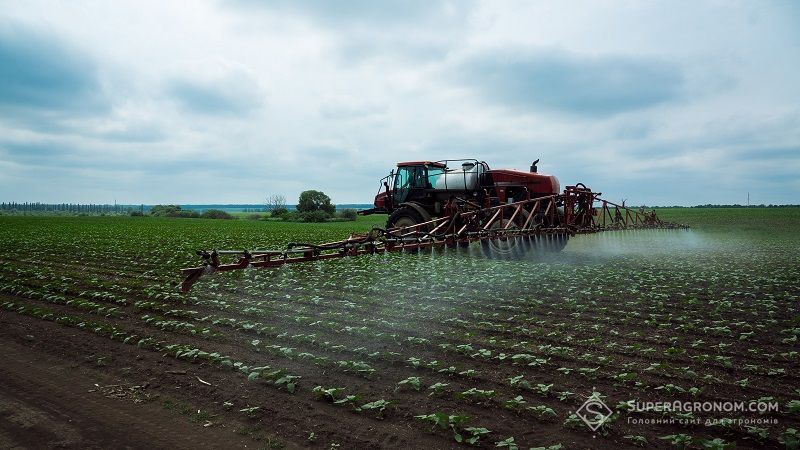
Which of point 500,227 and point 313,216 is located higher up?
point 313,216

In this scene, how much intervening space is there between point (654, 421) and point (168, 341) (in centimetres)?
710

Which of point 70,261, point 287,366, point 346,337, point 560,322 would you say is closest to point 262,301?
point 346,337

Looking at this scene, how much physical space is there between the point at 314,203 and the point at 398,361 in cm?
6618

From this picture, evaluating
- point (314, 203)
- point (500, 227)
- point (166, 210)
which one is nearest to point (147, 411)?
point (500, 227)

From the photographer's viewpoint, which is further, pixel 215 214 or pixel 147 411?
pixel 215 214

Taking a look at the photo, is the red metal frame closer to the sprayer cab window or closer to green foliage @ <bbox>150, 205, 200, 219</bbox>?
the sprayer cab window

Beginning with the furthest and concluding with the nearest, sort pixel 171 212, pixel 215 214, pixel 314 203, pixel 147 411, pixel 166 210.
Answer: pixel 166 210, pixel 171 212, pixel 215 214, pixel 314 203, pixel 147 411

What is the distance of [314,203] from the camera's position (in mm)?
71688

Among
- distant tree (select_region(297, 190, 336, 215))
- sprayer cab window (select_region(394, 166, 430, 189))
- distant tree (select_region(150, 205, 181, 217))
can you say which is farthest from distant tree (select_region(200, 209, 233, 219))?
sprayer cab window (select_region(394, 166, 430, 189))

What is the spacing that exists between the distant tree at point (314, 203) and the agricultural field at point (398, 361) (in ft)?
191

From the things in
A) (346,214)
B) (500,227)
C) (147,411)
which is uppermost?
(346,214)

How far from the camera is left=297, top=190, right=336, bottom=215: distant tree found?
71.4 metres

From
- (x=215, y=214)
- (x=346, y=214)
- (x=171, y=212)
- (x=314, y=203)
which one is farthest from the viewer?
(x=171, y=212)

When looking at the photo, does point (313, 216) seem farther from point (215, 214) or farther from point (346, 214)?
point (215, 214)
